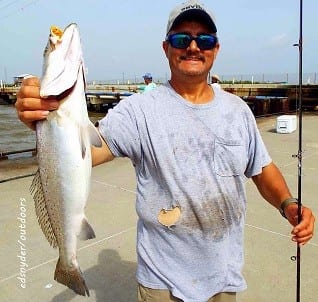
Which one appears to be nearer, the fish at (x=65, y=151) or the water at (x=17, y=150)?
the fish at (x=65, y=151)

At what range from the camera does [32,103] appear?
1626mm

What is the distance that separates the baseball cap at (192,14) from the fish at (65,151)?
22.6 inches

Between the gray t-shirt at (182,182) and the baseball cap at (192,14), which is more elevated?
the baseball cap at (192,14)

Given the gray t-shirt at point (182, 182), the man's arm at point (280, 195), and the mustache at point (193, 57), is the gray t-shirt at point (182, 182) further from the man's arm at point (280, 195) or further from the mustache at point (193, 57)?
the man's arm at point (280, 195)

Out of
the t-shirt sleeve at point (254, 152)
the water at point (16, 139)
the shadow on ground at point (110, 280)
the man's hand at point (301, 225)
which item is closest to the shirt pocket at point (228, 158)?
the t-shirt sleeve at point (254, 152)

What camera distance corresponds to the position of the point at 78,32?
1647 mm

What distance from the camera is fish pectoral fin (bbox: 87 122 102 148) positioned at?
5.75 feet

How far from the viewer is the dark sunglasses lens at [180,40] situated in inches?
77.5

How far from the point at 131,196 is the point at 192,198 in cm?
373

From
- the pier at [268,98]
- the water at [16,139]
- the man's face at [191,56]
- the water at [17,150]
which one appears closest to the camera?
the man's face at [191,56]

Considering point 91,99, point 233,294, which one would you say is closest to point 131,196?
point 233,294

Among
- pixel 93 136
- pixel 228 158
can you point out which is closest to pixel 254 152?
pixel 228 158

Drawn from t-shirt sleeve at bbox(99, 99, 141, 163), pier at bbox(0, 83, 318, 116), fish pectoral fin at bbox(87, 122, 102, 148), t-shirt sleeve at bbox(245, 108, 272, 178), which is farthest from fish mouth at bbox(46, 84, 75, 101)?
pier at bbox(0, 83, 318, 116)

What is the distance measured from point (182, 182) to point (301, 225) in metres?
0.72
